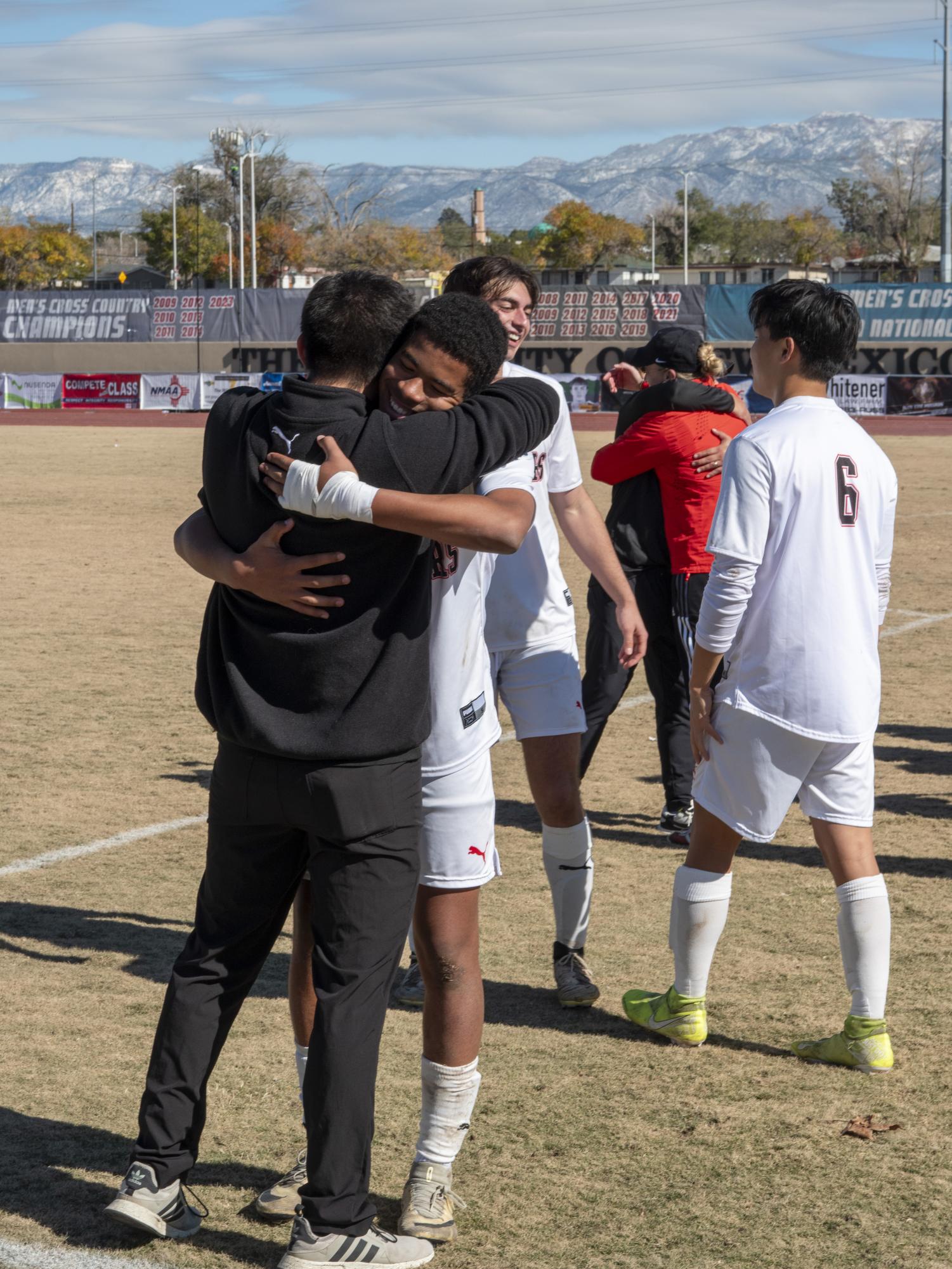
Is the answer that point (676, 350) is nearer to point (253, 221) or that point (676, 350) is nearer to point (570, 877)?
point (570, 877)

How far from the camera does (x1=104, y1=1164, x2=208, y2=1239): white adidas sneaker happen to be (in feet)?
10.1

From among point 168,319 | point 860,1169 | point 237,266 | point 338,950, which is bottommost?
point 860,1169

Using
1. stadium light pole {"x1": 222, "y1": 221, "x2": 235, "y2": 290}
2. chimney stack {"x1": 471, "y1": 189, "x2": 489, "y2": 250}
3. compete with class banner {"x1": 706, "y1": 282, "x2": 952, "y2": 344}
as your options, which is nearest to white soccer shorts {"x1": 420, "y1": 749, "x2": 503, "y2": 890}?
compete with class banner {"x1": 706, "y1": 282, "x2": 952, "y2": 344}

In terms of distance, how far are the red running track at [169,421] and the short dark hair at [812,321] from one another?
3179 centimetres

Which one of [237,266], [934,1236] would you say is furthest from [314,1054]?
[237,266]

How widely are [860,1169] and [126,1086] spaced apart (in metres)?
1.90

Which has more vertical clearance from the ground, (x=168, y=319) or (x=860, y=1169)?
(x=168, y=319)

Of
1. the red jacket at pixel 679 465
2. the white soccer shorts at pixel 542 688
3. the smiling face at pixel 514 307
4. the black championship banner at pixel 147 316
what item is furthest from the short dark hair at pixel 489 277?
the black championship banner at pixel 147 316

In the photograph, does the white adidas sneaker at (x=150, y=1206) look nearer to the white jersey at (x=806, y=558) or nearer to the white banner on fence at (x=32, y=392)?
the white jersey at (x=806, y=558)

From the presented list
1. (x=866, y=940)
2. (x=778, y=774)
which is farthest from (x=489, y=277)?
(x=866, y=940)

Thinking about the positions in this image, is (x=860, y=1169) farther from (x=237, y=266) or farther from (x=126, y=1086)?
(x=237, y=266)

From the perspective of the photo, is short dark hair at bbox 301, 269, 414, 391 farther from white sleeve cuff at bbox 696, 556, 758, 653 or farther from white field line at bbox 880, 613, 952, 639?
white field line at bbox 880, 613, 952, 639

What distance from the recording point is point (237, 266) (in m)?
103

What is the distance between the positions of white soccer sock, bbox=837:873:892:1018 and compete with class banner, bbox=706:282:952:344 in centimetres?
4237
